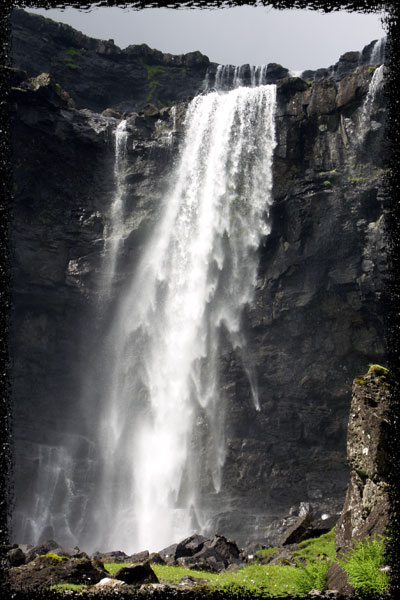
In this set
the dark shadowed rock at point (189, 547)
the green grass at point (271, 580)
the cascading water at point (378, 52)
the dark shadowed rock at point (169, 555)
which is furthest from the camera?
the cascading water at point (378, 52)

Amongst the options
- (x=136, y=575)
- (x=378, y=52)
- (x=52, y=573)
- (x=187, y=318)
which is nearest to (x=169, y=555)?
(x=136, y=575)

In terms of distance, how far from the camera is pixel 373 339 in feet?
122

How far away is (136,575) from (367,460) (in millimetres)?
5956

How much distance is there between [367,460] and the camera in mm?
10844

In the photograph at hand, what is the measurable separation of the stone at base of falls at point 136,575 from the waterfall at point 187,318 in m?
25.2

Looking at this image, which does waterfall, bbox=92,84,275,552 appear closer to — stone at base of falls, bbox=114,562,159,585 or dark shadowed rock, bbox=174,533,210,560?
dark shadowed rock, bbox=174,533,210,560

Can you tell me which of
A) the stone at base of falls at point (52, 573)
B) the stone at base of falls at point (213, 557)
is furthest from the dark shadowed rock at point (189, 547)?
the stone at base of falls at point (52, 573)

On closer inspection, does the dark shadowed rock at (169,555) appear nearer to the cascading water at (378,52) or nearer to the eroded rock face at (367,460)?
the eroded rock face at (367,460)

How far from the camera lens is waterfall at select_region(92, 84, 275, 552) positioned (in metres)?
38.4

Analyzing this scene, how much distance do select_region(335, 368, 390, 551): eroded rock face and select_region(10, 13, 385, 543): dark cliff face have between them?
23.3 meters

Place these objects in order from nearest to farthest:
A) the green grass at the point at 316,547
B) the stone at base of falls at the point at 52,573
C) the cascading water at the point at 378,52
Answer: the stone at base of falls at the point at 52,573, the green grass at the point at 316,547, the cascading water at the point at 378,52

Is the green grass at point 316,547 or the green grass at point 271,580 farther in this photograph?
the green grass at point 316,547

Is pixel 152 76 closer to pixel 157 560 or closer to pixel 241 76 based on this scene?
pixel 241 76

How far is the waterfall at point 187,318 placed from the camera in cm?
3841
